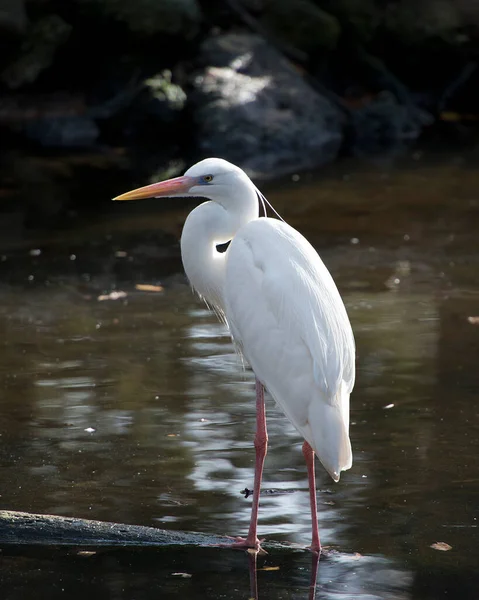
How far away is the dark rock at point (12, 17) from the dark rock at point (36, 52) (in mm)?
312

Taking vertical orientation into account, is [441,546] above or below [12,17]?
above

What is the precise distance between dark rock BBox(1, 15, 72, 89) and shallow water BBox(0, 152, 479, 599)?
696 cm

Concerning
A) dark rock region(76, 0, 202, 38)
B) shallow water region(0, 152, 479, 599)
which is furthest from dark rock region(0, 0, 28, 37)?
shallow water region(0, 152, 479, 599)

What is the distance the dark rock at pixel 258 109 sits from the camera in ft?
48.8

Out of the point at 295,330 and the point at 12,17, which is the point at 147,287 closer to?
the point at 295,330

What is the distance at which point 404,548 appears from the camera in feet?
13.5

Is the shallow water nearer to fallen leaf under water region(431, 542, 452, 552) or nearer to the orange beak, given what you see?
fallen leaf under water region(431, 542, 452, 552)

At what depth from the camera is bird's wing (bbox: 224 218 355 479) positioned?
3.98 metres

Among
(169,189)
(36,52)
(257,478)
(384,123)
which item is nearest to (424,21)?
(384,123)

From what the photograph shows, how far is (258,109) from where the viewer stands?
15.3 metres

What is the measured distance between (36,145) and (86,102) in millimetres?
1525

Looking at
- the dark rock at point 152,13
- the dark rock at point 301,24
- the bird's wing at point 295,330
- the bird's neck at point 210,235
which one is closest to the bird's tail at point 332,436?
the bird's wing at point 295,330

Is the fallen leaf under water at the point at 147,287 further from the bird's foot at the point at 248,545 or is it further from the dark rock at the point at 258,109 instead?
the dark rock at the point at 258,109

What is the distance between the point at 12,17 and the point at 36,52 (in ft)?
2.11
